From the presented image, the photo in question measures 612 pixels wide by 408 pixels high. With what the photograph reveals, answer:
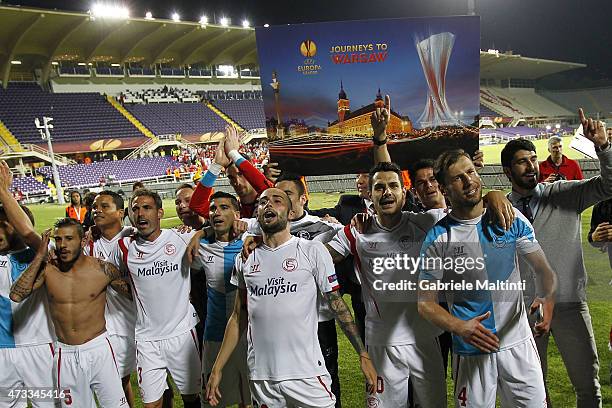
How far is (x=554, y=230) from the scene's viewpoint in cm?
329

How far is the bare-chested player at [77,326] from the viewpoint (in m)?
3.62

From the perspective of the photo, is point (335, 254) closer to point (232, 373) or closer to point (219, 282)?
point (219, 282)

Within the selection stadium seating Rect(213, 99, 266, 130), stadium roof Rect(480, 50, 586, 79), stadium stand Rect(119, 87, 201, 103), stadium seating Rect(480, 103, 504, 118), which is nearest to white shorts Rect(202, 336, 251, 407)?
stadium stand Rect(119, 87, 201, 103)

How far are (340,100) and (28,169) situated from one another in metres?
32.4

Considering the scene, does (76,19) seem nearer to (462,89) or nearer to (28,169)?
(28,169)

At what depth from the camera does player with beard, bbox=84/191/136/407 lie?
4172 millimetres

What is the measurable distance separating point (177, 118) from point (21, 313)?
41207mm

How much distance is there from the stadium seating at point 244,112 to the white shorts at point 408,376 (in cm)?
4384

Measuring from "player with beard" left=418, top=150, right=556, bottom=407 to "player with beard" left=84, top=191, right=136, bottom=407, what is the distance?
272 cm

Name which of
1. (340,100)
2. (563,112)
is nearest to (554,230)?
(340,100)

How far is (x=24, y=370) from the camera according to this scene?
3727 millimetres

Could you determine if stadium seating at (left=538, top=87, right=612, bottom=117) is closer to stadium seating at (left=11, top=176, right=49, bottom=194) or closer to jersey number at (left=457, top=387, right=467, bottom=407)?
stadium seating at (left=11, top=176, right=49, bottom=194)

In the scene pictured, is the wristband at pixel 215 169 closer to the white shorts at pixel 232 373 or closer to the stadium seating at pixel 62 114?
the white shorts at pixel 232 373

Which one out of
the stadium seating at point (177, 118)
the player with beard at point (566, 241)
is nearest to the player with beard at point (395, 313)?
the player with beard at point (566, 241)
